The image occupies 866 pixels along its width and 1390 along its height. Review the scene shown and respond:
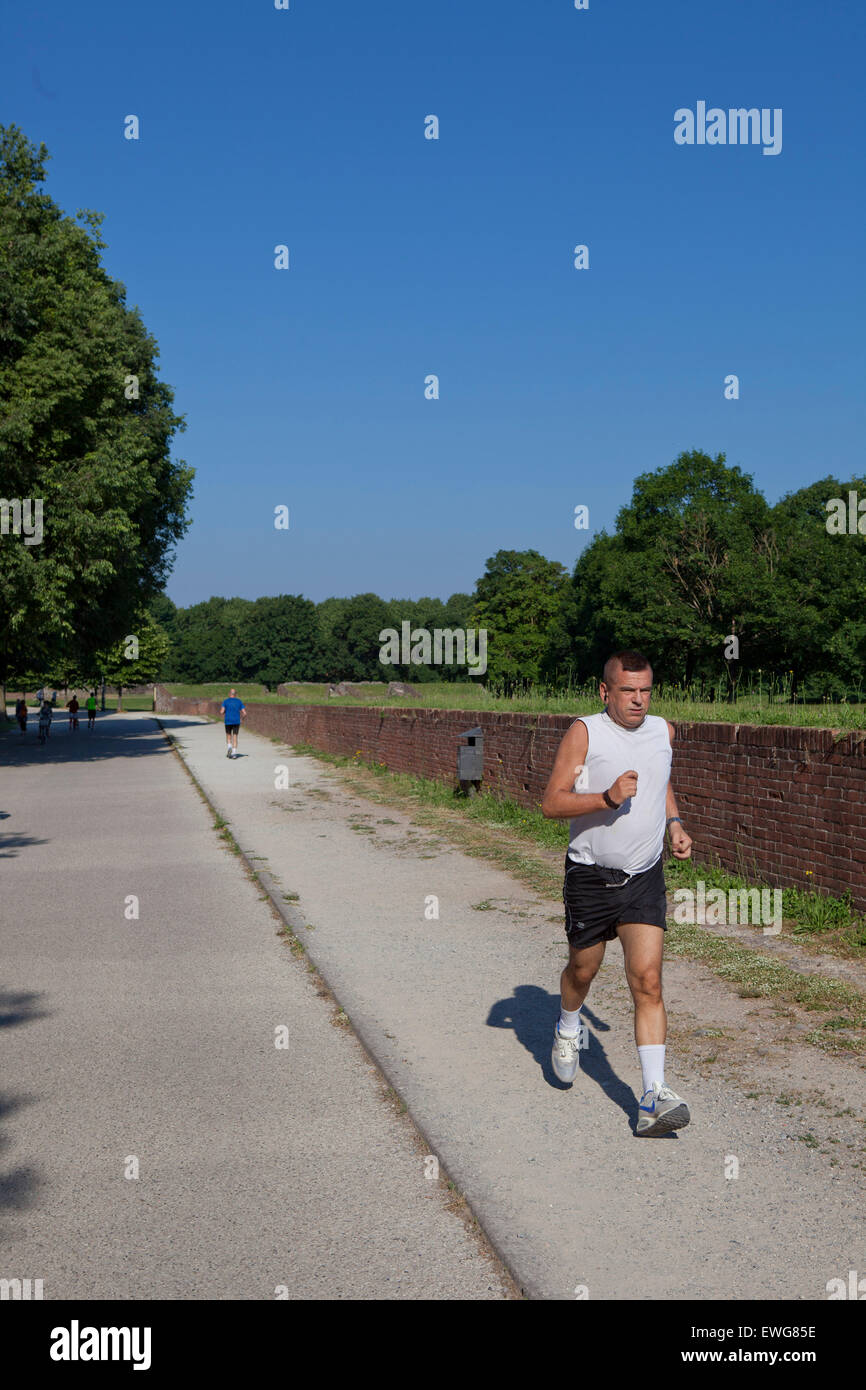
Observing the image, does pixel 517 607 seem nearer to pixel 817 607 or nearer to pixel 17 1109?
pixel 817 607

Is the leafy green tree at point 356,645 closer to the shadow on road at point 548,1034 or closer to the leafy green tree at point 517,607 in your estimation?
the leafy green tree at point 517,607

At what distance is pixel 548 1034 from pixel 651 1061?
1.33m

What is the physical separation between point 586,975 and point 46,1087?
7.62 ft

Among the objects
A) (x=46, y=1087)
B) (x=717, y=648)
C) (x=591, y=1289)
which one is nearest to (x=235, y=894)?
(x=46, y=1087)

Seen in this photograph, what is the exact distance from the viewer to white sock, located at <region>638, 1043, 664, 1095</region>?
4035 mm

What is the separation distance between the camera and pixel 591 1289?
9.67 ft

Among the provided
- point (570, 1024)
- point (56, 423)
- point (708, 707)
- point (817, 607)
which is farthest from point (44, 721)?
point (817, 607)

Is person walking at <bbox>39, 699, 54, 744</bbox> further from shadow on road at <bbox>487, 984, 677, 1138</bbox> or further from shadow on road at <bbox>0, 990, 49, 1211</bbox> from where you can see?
shadow on road at <bbox>487, 984, 677, 1138</bbox>

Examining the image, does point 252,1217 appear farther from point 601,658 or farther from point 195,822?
point 601,658

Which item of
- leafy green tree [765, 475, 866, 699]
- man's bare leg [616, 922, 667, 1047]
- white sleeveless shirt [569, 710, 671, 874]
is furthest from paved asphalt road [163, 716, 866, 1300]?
leafy green tree [765, 475, 866, 699]

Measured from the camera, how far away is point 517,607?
92.0 metres

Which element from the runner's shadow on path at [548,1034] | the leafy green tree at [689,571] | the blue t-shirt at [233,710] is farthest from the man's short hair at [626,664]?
the leafy green tree at [689,571]

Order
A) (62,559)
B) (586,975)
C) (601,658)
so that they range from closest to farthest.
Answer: (586,975) → (62,559) → (601,658)

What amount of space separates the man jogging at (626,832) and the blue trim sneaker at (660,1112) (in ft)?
0.30
